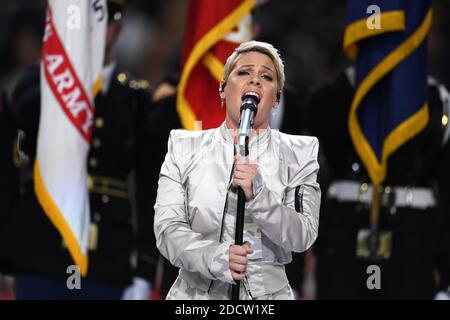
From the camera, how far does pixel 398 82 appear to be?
150 inches

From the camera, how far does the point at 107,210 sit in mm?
4203

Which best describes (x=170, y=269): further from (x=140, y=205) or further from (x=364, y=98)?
(x=364, y=98)

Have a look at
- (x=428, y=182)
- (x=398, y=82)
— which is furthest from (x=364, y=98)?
(x=428, y=182)

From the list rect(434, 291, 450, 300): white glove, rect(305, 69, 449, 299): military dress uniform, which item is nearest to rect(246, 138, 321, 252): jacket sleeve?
rect(305, 69, 449, 299): military dress uniform

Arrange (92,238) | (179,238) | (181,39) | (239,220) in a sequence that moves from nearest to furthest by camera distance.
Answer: (239,220)
(179,238)
(92,238)
(181,39)

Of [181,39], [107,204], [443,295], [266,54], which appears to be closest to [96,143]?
[107,204]

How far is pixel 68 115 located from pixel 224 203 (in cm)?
137

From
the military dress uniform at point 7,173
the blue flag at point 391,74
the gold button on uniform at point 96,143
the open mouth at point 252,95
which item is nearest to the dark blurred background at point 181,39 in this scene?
the military dress uniform at point 7,173

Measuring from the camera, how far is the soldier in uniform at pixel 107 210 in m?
4.09

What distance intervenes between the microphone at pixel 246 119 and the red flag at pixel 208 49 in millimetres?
1284

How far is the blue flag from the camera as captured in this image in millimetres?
3782

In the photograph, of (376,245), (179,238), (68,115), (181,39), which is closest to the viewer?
(179,238)

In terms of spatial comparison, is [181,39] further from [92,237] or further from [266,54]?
[266,54]

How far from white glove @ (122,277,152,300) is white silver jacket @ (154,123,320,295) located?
1620mm
